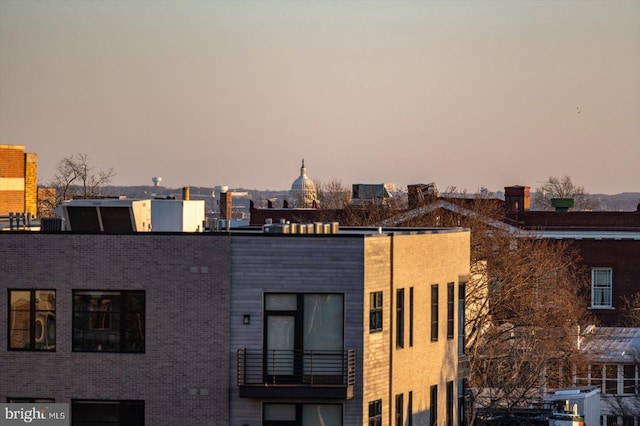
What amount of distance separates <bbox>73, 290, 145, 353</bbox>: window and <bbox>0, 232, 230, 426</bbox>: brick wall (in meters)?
0.16

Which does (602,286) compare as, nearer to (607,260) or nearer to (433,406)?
(607,260)

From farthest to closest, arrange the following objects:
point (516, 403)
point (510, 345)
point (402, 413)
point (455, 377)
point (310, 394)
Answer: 1. point (510, 345)
2. point (516, 403)
3. point (455, 377)
4. point (402, 413)
5. point (310, 394)

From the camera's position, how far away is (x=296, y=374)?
33469mm

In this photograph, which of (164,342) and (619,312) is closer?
(164,342)

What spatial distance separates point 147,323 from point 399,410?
267 inches

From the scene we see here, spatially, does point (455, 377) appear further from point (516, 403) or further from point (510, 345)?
point (510, 345)

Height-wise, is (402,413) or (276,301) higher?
(276,301)

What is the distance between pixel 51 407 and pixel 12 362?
1386 millimetres

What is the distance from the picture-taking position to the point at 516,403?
5403 centimetres

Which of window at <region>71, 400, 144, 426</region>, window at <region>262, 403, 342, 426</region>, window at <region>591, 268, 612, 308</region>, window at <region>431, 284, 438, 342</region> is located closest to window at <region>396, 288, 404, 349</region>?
window at <region>431, 284, 438, 342</region>

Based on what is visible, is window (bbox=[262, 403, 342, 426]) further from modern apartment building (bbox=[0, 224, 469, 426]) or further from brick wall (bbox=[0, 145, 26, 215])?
brick wall (bbox=[0, 145, 26, 215])

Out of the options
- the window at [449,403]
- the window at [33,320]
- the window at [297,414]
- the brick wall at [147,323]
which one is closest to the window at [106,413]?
the brick wall at [147,323]

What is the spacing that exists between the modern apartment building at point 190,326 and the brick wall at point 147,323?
2 centimetres

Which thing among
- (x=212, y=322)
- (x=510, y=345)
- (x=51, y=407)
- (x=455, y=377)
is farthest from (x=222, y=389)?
(x=510, y=345)
